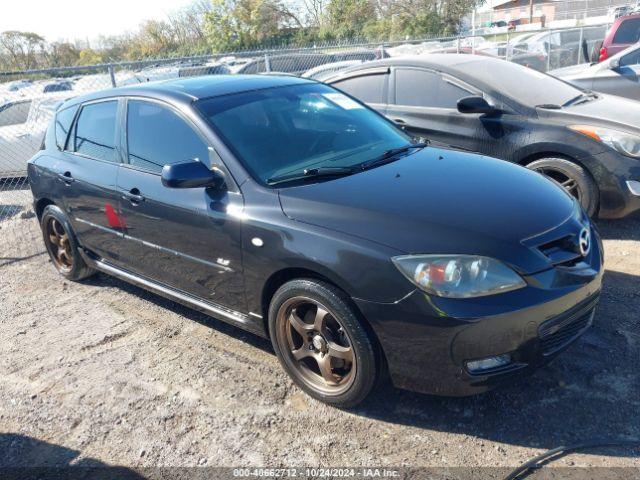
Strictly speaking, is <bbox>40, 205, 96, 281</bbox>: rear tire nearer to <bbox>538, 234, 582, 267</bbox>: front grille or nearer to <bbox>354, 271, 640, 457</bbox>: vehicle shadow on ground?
<bbox>354, 271, 640, 457</bbox>: vehicle shadow on ground

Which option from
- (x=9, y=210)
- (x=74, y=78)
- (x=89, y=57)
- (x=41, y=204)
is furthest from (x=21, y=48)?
(x=41, y=204)

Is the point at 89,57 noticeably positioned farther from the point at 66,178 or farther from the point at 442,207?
the point at 442,207

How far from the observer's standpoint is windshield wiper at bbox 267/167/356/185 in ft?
11.0

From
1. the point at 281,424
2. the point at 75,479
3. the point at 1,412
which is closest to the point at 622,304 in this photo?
the point at 281,424

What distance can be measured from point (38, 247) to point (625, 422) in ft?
20.5

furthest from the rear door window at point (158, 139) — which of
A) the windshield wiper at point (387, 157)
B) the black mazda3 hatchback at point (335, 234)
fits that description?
the windshield wiper at point (387, 157)

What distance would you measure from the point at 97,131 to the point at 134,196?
3.20 ft

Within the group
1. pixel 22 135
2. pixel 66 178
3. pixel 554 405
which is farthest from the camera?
pixel 22 135

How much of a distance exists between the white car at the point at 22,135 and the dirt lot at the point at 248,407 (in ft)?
22.9

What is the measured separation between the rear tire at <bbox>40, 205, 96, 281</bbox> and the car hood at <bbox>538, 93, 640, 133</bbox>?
14.5 feet

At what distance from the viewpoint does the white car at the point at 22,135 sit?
10.4 metres

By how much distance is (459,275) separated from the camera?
2.63 metres

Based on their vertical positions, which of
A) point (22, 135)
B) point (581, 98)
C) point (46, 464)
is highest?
point (581, 98)

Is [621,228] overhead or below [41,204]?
below
